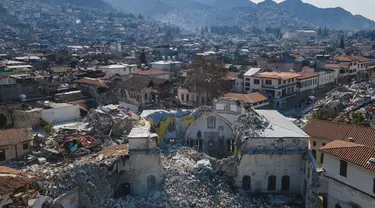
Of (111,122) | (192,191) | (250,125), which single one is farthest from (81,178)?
(250,125)

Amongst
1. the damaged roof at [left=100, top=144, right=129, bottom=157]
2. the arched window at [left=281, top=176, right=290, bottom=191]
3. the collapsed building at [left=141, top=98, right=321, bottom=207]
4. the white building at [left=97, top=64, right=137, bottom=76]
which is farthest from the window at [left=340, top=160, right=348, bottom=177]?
the white building at [left=97, top=64, right=137, bottom=76]

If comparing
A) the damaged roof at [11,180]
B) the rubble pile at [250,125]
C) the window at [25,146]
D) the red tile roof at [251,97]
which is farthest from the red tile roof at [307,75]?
the damaged roof at [11,180]

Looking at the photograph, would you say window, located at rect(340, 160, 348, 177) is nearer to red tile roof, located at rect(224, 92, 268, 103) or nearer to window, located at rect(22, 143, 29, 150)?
window, located at rect(22, 143, 29, 150)

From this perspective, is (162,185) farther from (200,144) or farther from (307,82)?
(307,82)

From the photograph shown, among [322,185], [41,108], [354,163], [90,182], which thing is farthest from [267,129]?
[41,108]

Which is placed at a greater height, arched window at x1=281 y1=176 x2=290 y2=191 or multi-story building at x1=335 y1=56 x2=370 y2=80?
multi-story building at x1=335 y1=56 x2=370 y2=80
